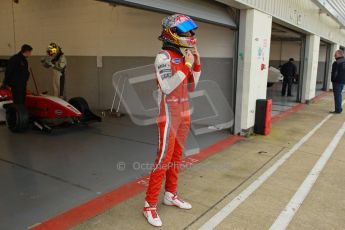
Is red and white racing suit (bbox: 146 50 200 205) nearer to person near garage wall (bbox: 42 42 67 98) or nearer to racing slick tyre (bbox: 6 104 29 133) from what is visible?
racing slick tyre (bbox: 6 104 29 133)

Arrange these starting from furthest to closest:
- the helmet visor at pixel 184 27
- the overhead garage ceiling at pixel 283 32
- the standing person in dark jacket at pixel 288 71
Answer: the standing person in dark jacket at pixel 288 71
the overhead garage ceiling at pixel 283 32
the helmet visor at pixel 184 27

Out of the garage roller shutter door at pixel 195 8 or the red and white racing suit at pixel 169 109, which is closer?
A: the red and white racing suit at pixel 169 109

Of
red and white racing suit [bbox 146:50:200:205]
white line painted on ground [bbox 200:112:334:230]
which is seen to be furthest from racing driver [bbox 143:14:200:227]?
white line painted on ground [bbox 200:112:334:230]

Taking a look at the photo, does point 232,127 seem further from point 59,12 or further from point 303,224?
point 59,12

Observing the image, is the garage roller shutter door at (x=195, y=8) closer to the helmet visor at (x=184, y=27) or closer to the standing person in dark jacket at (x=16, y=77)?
the helmet visor at (x=184, y=27)

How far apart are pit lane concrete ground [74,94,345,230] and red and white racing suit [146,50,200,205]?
433 millimetres

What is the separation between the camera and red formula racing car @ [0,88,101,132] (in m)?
6.68

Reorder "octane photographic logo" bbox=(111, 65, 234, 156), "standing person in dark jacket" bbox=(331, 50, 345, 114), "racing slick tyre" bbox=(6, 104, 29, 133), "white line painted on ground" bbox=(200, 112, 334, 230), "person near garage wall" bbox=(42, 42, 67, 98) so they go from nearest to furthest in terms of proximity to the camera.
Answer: "white line painted on ground" bbox=(200, 112, 334, 230) < "racing slick tyre" bbox=(6, 104, 29, 133) < "octane photographic logo" bbox=(111, 65, 234, 156) < "person near garage wall" bbox=(42, 42, 67, 98) < "standing person in dark jacket" bbox=(331, 50, 345, 114)

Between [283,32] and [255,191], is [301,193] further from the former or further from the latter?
[283,32]

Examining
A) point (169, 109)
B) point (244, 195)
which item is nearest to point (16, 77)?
point (169, 109)

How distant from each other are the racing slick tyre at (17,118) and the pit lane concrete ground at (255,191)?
151 inches

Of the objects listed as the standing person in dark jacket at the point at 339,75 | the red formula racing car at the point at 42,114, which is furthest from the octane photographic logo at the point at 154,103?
the standing person in dark jacket at the point at 339,75

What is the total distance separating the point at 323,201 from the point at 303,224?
2.32 ft

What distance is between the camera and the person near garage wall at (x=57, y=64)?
8804 mm
